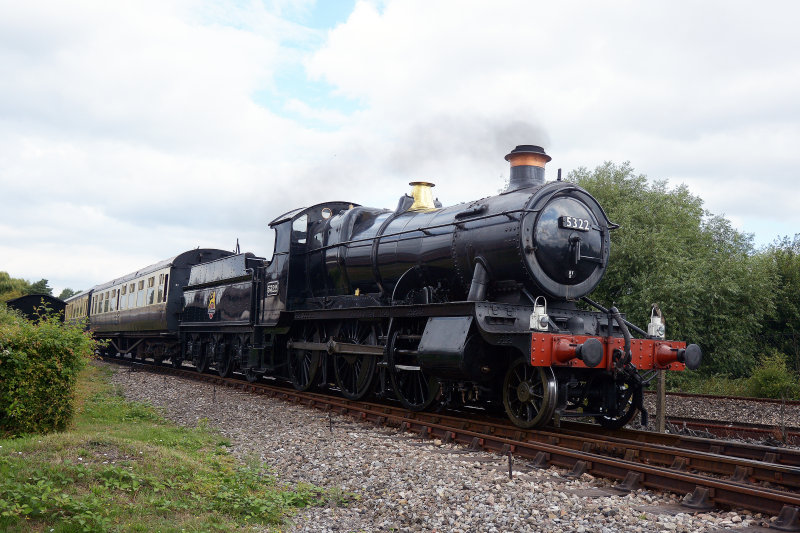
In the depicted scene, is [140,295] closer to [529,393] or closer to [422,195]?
[422,195]

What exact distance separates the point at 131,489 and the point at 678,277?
19149 mm

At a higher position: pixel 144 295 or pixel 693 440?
pixel 144 295

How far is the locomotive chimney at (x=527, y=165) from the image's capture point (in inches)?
373

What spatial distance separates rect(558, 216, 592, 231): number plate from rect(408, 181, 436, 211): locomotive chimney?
10.8 feet

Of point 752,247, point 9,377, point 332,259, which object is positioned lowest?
point 9,377

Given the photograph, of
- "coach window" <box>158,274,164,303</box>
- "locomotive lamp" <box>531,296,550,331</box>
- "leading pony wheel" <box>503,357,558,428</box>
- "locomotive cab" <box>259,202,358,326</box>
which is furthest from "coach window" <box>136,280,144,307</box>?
"locomotive lamp" <box>531,296,550,331</box>

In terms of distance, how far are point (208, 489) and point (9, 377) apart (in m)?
3.31

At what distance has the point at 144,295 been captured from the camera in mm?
21766

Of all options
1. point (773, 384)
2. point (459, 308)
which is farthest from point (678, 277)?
point (459, 308)

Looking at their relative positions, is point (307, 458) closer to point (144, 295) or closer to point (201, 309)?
point (201, 309)

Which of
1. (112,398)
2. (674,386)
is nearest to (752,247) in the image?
(674,386)

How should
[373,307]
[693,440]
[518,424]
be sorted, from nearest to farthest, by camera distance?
1. [693,440]
2. [518,424]
3. [373,307]

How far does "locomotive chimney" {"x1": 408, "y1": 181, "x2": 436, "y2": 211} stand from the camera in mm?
11484

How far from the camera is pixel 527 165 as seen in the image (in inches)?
375
